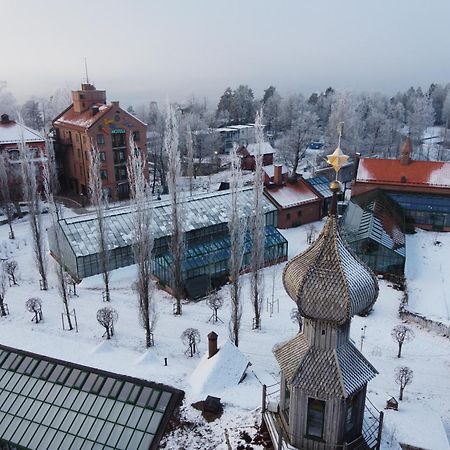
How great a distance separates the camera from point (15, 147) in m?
50.3

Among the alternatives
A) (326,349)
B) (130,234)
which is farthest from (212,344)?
(130,234)

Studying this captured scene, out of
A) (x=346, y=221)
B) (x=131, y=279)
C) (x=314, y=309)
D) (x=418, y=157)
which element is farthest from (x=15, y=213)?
(x=418, y=157)

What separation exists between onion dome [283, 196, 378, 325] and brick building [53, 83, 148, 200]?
42346 millimetres

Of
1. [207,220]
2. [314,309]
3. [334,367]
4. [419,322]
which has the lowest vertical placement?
[419,322]

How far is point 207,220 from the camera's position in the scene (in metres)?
39.0

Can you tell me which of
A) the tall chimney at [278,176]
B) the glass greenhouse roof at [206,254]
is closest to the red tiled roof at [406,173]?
the tall chimney at [278,176]

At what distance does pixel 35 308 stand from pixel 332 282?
21.4 meters

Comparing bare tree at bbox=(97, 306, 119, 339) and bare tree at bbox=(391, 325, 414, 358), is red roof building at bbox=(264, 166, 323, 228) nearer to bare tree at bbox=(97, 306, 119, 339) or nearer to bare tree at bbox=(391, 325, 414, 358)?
bare tree at bbox=(391, 325, 414, 358)

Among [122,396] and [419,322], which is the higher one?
[122,396]

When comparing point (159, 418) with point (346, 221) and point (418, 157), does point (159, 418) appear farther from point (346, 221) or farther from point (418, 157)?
point (418, 157)

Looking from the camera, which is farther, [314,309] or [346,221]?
[346,221]

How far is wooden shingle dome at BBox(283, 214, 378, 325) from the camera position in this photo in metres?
11.2

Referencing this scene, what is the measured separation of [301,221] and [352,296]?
3519 cm

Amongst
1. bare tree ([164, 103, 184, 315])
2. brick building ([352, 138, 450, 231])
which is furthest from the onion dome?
brick building ([352, 138, 450, 231])
